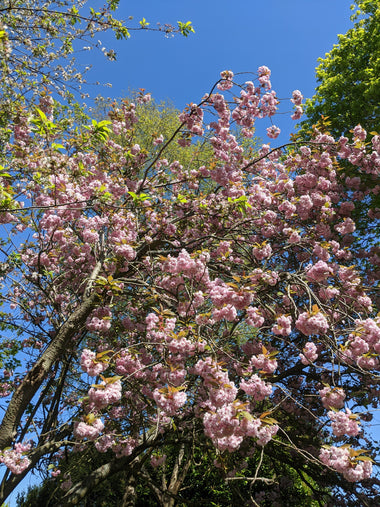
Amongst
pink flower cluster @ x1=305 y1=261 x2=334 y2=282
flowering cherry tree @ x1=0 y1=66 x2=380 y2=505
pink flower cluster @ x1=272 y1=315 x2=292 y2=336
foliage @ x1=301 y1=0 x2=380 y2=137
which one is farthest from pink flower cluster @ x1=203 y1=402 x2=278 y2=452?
foliage @ x1=301 y1=0 x2=380 y2=137

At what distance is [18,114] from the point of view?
17.0 feet

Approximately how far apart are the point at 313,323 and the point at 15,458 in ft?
10.3

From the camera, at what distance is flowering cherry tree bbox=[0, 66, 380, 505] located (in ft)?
10.9

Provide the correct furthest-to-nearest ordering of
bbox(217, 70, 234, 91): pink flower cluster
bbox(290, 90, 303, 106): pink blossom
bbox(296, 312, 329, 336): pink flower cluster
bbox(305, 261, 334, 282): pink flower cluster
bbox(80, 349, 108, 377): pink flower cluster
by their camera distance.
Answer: bbox(290, 90, 303, 106): pink blossom, bbox(217, 70, 234, 91): pink flower cluster, bbox(305, 261, 334, 282): pink flower cluster, bbox(296, 312, 329, 336): pink flower cluster, bbox(80, 349, 108, 377): pink flower cluster

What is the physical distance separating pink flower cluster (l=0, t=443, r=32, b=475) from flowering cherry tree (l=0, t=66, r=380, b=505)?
17mm

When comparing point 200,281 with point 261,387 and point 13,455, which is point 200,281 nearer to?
point 261,387

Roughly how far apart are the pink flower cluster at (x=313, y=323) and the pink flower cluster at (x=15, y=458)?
Result: 118 inches

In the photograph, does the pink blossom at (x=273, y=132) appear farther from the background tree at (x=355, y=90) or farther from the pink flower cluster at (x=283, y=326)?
the pink flower cluster at (x=283, y=326)

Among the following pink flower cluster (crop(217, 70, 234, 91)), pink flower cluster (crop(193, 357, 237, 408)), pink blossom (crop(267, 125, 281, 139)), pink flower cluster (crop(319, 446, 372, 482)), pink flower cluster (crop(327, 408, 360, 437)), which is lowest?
pink flower cluster (crop(319, 446, 372, 482))

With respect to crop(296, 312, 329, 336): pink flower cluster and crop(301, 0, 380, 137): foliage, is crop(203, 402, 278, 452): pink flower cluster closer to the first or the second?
crop(296, 312, 329, 336): pink flower cluster

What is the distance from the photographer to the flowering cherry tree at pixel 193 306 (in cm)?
333

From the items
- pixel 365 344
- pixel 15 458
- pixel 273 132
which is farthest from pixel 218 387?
pixel 273 132

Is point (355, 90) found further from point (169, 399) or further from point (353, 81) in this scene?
point (169, 399)

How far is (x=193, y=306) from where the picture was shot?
389 centimetres
